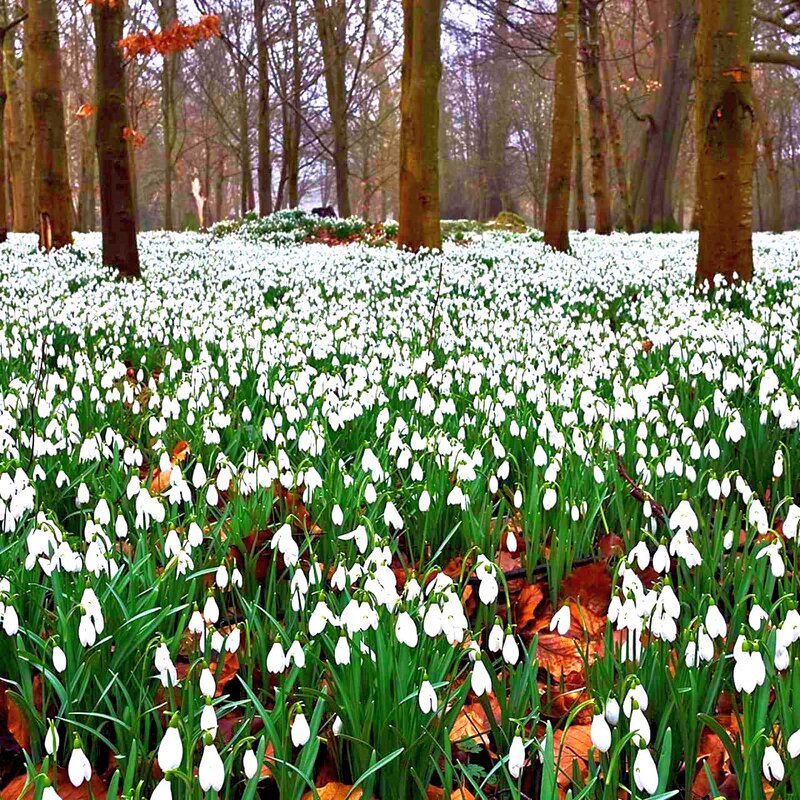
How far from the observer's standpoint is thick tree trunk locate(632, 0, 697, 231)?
1942 cm

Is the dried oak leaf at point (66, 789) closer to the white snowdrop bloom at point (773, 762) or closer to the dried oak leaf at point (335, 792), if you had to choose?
the dried oak leaf at point (335, 792)

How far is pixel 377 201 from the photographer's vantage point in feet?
190

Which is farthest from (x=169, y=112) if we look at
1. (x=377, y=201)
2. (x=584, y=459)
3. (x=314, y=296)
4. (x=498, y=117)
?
(x=377, y=201)

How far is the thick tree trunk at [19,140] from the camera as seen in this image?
20.0m

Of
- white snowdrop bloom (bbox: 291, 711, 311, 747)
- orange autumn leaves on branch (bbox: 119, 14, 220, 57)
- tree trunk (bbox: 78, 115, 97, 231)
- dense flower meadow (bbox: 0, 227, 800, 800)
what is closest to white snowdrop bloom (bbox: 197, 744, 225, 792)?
dense flower meadow (bbox: 0, 227, 800, 800)

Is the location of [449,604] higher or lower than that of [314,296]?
lower

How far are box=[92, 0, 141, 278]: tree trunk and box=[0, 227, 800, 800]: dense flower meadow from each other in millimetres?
4675

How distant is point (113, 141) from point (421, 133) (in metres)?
4.04

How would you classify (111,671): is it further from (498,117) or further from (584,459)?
(498,117)

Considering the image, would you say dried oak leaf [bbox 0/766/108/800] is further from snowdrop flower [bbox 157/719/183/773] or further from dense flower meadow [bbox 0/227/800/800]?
snowdrop flower [bbox 157/719/183/773]

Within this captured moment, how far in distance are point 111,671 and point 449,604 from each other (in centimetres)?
64

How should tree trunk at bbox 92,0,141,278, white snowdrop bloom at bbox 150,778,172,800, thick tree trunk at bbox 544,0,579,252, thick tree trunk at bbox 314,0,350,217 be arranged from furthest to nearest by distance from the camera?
thick tree trunk at bbox 314,0,350,217
thick tree trunk at bbox 544,0,579,252
tree trunk at bbox 92,0,141,278
white snowdrop bloom at bbox 150,778,172,800

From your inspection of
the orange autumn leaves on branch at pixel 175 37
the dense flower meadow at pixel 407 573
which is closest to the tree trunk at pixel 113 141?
the orange autumn leaves on branch at pixel 175 37

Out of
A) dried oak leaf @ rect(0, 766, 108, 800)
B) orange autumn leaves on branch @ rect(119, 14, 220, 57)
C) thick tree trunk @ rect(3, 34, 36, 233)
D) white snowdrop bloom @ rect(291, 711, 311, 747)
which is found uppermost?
thick tree trunk @ rect(3, 34, 36, 233)
